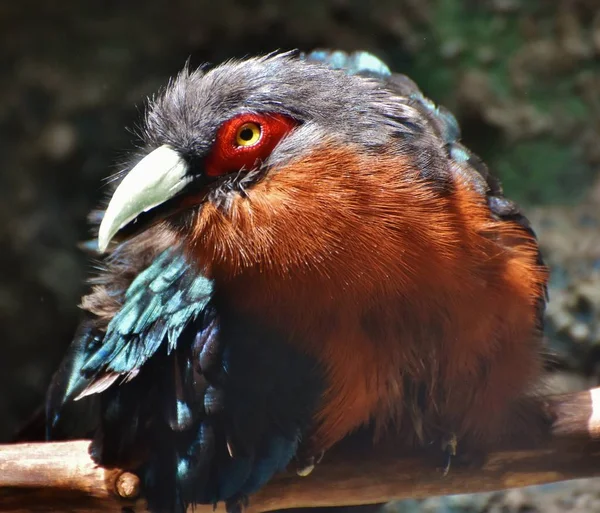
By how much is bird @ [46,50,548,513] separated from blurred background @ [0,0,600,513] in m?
1.90

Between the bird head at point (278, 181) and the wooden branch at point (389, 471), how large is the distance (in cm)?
54

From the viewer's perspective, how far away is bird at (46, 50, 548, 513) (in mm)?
2039

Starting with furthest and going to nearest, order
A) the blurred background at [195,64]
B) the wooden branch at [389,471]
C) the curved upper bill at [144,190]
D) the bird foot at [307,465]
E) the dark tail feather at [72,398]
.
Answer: the blurred background at [195,64] → the dark tail feather at [72,398] → the bird foot at [307,465] → the wooden branch at [389,471] → the curved upper bill at [144,190]

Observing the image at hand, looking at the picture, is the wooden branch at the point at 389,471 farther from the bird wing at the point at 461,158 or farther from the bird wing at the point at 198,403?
the bird wing at the point at 461,158

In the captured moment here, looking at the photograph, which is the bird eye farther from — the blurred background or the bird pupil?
the blurred background

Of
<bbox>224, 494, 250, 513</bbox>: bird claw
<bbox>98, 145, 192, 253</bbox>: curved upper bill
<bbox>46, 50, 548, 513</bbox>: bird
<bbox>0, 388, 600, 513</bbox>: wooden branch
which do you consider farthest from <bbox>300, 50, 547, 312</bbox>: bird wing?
<bbox>224, 494, 250, 513</bbox>: bird claw

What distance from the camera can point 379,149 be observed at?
2.09 m

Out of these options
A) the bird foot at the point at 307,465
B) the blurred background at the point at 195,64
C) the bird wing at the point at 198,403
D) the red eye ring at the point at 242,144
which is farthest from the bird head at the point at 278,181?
the blurred background at the point at 195,64

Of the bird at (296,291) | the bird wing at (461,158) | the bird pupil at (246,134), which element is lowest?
the bird at (296,291)

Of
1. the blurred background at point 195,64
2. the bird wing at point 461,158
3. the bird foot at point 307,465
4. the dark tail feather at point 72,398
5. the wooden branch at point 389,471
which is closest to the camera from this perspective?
the wooden branch at point 389,471

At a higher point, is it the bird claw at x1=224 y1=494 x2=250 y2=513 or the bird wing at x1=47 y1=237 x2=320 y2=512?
the bird wing at x1=47 y1=237 x2=320 y2=512

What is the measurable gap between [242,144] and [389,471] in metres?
0.91

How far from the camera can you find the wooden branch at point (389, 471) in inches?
84.0

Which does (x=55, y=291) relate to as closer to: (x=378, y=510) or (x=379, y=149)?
(x=378, y=510)
